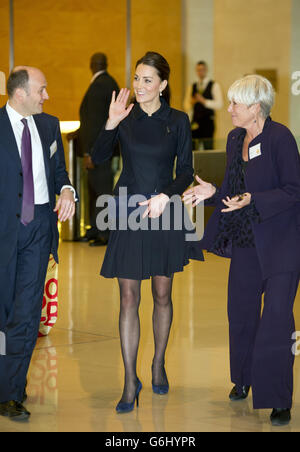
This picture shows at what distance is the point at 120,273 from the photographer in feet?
14.8

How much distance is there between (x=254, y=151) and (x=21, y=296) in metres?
1.30

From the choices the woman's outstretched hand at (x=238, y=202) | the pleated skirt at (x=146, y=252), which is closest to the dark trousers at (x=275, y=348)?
the woman's outstretched hand at (x=238, y=202)

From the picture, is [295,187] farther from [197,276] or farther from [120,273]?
[197,276]

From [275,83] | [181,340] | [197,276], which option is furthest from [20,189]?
[275,83]

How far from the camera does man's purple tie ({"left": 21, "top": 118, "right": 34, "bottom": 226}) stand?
14.1 feet

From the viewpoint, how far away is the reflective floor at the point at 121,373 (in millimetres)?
4301

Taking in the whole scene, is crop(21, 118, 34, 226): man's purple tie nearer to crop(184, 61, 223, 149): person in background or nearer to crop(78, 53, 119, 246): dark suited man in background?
crop(78, 53, 119, 246): dark suited man in background

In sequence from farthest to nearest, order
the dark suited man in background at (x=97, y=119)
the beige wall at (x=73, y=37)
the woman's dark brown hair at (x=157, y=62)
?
1. the beige wall at (x=73, y=37)
2. the dark suited man in background at (x=97, y=119)
3. the woman's dark brown hair at (x=157, y=62)

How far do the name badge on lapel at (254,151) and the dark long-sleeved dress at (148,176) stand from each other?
37cm

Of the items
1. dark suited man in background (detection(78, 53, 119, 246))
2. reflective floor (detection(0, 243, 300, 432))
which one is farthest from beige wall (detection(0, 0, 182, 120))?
reflective floor (detection(0, 243, 300, 432))

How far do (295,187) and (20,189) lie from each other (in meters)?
1.26

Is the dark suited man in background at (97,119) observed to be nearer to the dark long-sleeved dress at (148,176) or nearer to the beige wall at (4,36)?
the beige wall at (4,36)

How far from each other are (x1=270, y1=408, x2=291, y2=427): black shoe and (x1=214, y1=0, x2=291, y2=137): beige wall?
9193 mm

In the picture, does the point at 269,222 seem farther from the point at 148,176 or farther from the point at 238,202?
the point at 148,176
